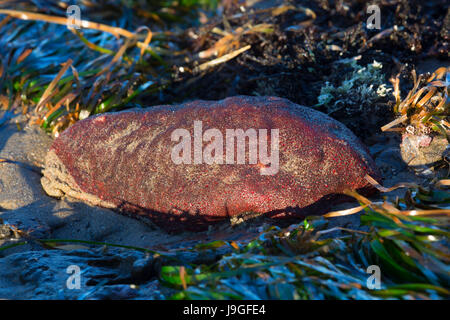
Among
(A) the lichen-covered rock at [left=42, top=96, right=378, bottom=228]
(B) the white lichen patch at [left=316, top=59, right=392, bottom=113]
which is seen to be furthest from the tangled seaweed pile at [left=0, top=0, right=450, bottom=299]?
(A) the lichen-covered rock at [left=42, top=96, right=378, bottom=228]

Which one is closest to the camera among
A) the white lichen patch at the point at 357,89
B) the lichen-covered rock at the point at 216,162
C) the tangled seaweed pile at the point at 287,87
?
the tangled seaweed pile at the point at 287,87

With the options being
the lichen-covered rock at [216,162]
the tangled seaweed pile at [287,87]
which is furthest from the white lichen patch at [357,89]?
the lichen-covered rock at [216,162]

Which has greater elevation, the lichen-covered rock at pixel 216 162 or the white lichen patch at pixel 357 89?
the white lichen patch at pixel 357 89

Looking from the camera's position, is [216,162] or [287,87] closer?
[216,162]

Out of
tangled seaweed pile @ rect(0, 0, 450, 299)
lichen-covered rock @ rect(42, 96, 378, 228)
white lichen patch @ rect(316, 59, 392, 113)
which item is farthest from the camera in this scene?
white lichen patch @ rect(316, 59, 392, 113)

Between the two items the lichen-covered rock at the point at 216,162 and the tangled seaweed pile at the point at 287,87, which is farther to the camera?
the lichen-covered rock at the point at 216,162

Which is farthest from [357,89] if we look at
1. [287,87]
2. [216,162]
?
[216,162]

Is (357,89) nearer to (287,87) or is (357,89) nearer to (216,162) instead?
(287,87)

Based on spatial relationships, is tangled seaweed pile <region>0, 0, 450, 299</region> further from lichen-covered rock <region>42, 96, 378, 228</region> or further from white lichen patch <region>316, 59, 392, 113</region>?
lichen-covered rock <region>42, 96, 378, 228</region>

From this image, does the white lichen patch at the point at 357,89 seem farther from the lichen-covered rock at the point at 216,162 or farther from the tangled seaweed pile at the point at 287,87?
the lichen-covered rock at the point at 216,162
